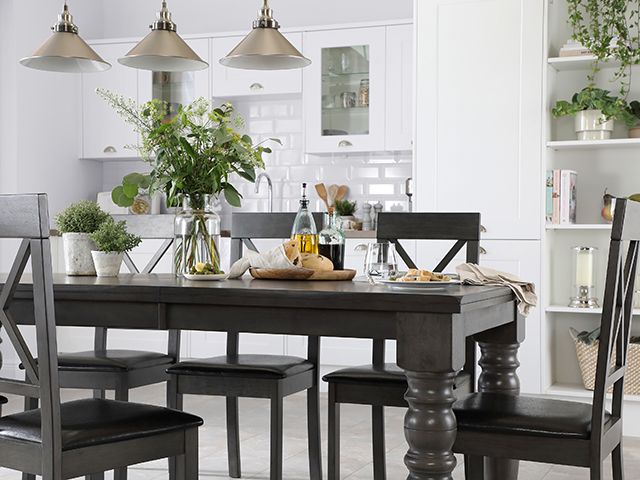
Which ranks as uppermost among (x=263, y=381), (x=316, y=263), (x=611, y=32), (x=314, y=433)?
(x=611, y=32)

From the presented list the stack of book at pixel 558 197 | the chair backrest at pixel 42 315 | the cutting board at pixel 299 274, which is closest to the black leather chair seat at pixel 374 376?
the cutting board at pixel 299 274

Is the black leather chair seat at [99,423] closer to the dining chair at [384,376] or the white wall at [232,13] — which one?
the dining chair at [384,376]

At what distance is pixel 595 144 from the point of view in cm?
448

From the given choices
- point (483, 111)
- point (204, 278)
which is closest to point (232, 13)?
point (483, 111)

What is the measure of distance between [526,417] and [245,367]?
1.10 m

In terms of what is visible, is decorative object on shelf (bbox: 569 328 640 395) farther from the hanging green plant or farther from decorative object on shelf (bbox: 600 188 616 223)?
the hanging green plant

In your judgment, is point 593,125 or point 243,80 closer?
point 593,125

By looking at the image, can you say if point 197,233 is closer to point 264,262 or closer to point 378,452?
point 264,262

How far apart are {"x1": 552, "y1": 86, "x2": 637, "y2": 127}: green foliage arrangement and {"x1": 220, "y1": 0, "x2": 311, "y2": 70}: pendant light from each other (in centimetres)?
177

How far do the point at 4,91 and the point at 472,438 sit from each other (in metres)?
4.23

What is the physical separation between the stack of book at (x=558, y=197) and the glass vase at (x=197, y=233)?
225 centimetres

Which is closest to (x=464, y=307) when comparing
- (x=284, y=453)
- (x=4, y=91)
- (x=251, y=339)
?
(x=284, y=453)

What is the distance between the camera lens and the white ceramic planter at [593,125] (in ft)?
14.7

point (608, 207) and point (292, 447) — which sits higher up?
point (608, 207)
